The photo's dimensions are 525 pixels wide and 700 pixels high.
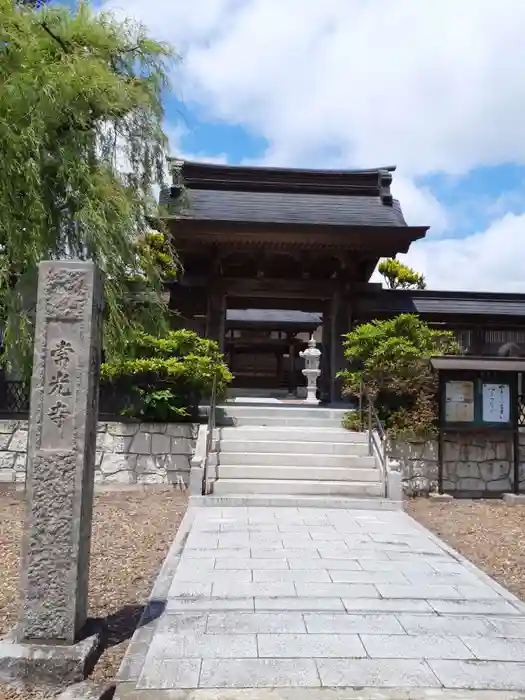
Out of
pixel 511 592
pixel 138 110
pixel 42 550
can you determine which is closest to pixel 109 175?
pixel 138 110

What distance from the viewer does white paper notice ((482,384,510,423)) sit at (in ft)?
33.9

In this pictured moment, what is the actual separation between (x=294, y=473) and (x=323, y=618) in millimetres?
5282

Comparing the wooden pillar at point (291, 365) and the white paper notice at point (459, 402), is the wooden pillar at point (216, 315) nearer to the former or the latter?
the white paper notice at point (459, 402)

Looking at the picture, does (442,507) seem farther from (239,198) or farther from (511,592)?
(239,198)

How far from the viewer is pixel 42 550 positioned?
3648 mm

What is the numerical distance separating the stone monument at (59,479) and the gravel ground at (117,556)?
0.77 feet

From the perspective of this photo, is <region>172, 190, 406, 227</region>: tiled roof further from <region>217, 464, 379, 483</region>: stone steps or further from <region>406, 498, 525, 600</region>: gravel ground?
<region>406, 498, 525, 600</region>: gravel ground

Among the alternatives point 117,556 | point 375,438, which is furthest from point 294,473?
point 117,556

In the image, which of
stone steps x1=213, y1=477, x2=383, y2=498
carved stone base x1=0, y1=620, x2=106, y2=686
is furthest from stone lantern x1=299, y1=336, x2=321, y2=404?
carved stone base x1=0, y1=620, x2=106, y2=686

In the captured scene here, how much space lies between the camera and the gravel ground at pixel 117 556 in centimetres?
414

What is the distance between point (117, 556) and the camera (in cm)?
612

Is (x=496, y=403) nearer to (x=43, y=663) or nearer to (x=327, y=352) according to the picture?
(x=327, y=352)

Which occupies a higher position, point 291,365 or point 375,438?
point 291,365

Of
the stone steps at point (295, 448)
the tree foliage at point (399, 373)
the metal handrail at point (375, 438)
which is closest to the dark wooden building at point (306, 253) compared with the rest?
the tree foliage at point (399, 373)
